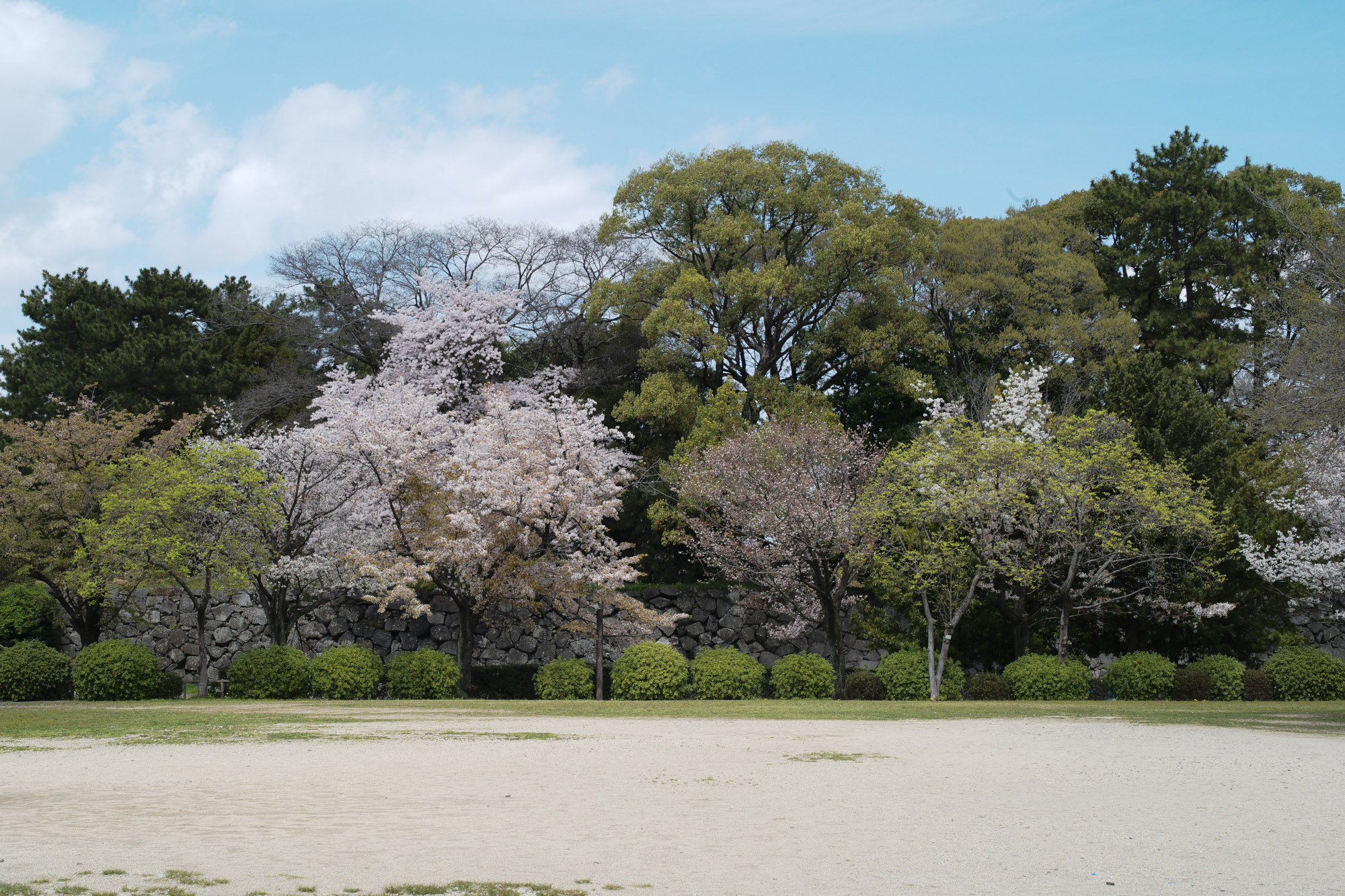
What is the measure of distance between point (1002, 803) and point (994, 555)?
1673 centimetres

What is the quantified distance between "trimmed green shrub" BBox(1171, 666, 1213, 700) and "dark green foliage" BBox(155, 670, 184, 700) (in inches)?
823

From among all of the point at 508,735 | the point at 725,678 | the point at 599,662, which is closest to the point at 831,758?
the point at 508,735

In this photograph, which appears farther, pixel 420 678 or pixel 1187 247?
pixel 1187 247

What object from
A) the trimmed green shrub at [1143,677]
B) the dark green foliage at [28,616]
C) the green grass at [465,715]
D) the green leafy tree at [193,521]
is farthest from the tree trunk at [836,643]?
the dark green foliage at [28,616]

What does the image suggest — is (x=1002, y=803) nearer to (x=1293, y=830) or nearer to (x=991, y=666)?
(x=1293, y=830)

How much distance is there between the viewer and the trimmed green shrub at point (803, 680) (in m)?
23.5

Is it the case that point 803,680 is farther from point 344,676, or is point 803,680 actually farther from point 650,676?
point 344,676

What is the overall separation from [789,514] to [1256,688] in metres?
10.5

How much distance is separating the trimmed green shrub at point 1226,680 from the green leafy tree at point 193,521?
67.5 ft

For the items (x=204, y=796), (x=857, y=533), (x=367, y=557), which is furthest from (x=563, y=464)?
(x=204, y=796)

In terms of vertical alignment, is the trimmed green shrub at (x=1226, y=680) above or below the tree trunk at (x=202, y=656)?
below

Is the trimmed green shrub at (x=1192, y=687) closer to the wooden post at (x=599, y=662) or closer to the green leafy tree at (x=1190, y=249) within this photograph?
the wooden post at (x=599, y=662)

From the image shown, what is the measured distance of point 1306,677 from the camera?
74.2ft

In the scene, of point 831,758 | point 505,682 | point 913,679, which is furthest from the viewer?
point 505,682
